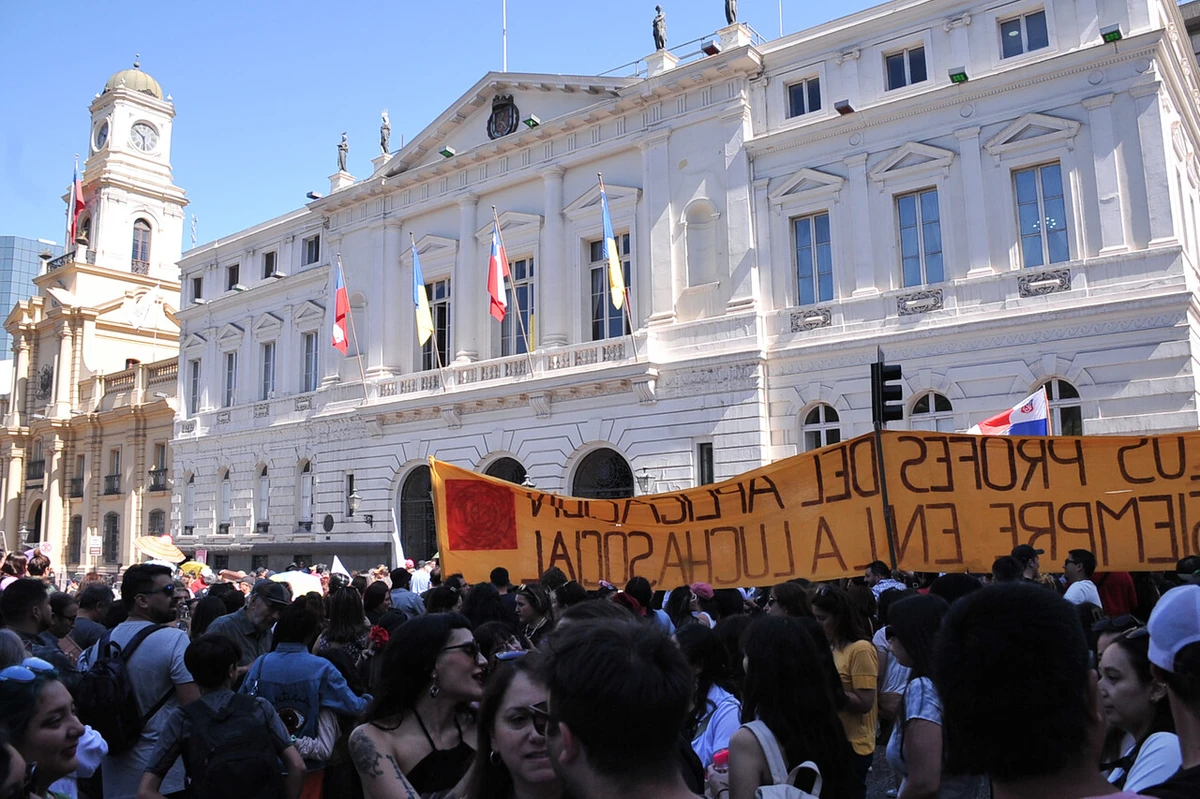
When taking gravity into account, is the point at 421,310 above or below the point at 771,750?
above

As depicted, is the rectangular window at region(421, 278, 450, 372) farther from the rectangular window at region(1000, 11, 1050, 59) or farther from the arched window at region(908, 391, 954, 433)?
the rectangular window at region(1000, 11, 1050, 59)

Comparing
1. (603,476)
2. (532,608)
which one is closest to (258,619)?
(532,608)

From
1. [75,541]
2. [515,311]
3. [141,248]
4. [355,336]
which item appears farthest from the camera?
[141,248]

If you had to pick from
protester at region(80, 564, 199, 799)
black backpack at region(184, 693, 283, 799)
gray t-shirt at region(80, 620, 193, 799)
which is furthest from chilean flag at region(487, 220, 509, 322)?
black backpack at region(184, 693, 283, 799)

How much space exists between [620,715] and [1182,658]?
1554 mm

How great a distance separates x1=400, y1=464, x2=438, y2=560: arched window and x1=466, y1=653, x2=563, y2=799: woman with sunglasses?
75.3 feet

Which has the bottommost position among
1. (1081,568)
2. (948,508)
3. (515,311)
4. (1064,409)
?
(1081,568)

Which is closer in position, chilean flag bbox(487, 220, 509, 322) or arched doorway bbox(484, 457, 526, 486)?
chilean flag bbox(487, 220, 509, 322)

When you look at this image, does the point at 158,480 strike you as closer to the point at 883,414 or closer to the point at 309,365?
the point at 309,365

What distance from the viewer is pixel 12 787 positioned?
2555 mm

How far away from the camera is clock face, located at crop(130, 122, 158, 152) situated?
49.9m

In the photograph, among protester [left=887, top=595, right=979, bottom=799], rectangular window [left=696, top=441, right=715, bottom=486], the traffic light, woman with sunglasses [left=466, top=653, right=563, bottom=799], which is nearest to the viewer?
woman with sunglasses [left=466, top=653, right=563, bottom=799]

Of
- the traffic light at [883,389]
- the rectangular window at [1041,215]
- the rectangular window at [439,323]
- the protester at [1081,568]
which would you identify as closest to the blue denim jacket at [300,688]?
the traffic light at [883,389]

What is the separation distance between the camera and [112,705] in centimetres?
480
